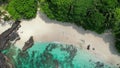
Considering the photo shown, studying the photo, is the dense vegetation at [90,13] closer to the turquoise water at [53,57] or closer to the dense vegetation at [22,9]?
the dense vegetation at [22,9]

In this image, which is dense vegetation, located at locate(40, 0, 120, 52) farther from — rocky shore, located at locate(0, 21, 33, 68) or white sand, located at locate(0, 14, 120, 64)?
rocky shore, located at locate(0, 21, 33, 68)

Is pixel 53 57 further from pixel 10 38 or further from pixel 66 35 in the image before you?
pixel 10 38

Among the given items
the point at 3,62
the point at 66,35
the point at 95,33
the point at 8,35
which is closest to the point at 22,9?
the point at 8,35

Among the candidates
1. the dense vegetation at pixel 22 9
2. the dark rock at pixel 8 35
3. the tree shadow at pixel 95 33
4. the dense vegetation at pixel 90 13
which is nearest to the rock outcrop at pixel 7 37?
the dark rock at pixel 8 35

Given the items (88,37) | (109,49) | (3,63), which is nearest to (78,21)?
(88,37)

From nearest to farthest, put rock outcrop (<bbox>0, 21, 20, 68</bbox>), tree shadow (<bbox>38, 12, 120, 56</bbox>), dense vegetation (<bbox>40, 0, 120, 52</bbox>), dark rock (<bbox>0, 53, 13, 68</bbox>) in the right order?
1. dense vegetation (<bbox>40, 0, 120, 52</bbox>)
2. dark rock (<bbox>0, 53, 13, 68</bbox>)
3. rock outcrop (<bbox>0, 21, 20, 68</bbox>)
4. tree shadow (<bbox>38, 12, 120, 56</bbox>)

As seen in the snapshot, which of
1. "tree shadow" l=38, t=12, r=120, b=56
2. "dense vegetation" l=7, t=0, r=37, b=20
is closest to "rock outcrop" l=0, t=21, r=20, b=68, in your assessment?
"dense vegetation" l=7, t=0, r=37, b=20
